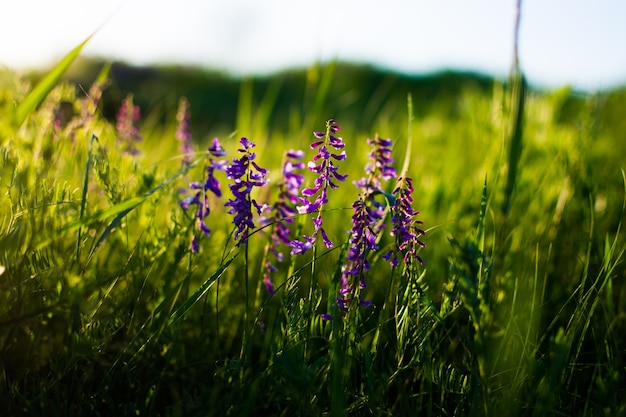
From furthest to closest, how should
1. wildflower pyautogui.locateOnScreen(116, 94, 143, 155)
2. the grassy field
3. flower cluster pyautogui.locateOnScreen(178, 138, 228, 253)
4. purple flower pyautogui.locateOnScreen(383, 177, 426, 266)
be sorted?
wildflower pyautogui.locateOnScreen(116, 94, 143, 155) < flower cluster pyautogui.locateOnScreen(178, 138, 228, 253) < purple flower pyautogui.locateOnScreen(383, 177, 426, 266) < the grassy field

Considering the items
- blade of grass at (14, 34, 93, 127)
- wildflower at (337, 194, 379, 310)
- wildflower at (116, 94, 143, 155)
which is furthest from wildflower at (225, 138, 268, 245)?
wildflower at (116, 94, 143, 155)

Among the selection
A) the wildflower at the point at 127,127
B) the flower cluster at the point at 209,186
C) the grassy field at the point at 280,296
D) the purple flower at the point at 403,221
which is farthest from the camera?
the wildflower at the point at 127,127

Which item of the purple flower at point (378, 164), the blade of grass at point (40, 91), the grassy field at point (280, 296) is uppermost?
the blade of grass at point (40, 91)

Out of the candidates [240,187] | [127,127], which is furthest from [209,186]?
[127,127]

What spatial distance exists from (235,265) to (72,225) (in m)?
1.06

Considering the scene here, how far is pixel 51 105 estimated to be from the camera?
225cm

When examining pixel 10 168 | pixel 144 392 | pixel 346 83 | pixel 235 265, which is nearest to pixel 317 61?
pixel 235 265

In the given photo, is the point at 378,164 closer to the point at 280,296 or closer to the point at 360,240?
the point at 360,240

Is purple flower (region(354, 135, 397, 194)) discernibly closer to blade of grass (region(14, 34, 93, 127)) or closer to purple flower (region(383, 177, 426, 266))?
purple flower (region(383, 177, 426, 266))

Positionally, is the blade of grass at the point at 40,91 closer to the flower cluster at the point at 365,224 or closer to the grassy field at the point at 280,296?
the grassy field at the point at 280,296

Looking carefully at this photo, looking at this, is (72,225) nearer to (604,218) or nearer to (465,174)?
(604,218)

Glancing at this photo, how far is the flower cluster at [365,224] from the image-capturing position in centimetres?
139

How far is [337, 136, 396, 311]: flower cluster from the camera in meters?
1.39

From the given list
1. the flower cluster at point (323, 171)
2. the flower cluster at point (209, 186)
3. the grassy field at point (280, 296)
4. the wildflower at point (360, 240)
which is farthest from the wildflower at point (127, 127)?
the wildflower at point (360, 240)
